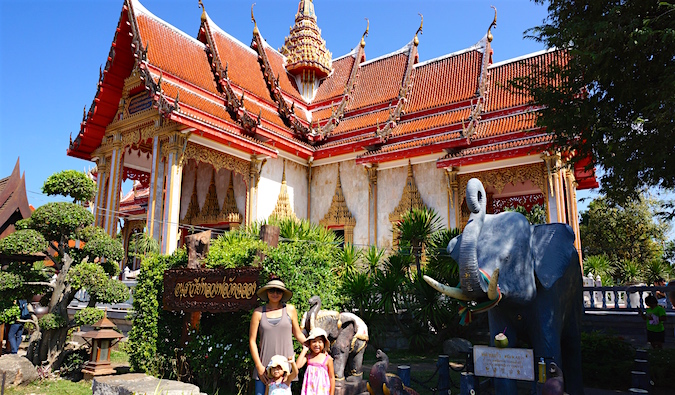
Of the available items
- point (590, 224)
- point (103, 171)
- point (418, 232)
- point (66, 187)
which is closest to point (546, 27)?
point (418, 232)

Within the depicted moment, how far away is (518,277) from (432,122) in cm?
1141

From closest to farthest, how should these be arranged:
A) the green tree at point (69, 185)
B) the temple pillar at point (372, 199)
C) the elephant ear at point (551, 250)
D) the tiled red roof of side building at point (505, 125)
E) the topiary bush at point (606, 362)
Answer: the elephant ear at point (551, 250)
the topiary bush at point (606, 362)
the green tree at point (69, 185)
the tiled red roof of side building at point (505, 125)
the temple pillar at point (372, 199)

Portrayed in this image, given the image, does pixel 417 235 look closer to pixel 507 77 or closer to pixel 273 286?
pixel 273 286

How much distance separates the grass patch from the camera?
6.32 metres

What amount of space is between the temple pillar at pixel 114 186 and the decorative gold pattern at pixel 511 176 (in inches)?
398

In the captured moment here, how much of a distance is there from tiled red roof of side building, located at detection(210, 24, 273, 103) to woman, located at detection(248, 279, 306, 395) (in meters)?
12.4

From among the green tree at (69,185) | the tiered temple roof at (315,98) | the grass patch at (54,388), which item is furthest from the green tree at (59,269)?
the tiered temple roof at (315,98)

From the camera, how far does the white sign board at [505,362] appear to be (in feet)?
12.3

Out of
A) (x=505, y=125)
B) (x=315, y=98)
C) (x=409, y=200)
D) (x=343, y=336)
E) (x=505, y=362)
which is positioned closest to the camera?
(x=505, y=362)

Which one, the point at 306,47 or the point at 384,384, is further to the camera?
the point at 306,47

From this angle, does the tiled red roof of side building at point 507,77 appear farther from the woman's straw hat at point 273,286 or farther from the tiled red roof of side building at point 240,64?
the woman's straw hat at point 273,286

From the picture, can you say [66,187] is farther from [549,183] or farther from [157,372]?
[549,183]

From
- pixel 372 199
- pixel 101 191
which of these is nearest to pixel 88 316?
pixel 101 191

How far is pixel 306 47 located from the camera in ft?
62.3
